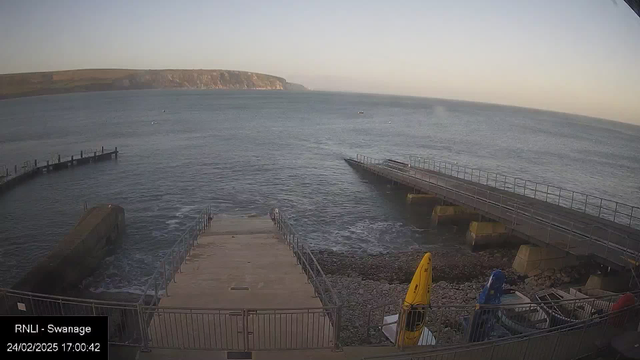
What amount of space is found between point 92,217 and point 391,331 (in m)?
18.7

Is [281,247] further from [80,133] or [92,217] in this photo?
[80,133]

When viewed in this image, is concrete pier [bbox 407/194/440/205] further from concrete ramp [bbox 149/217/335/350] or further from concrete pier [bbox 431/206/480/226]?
concrete ramp [bbox 149/217/335/350]

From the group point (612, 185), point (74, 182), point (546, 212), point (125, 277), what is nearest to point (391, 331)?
point (125, 277)

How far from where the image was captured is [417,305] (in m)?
7.88

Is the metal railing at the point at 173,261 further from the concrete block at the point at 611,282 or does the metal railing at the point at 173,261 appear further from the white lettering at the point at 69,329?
the concrete block at the point at 611,282

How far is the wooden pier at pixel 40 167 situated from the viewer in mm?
35062

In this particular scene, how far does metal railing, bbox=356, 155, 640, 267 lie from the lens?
651 inches

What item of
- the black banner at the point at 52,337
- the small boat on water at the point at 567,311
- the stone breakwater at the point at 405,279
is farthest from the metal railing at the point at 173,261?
the small boat on water at the point at 567,311

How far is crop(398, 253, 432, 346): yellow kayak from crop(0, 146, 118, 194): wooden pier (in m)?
37.3

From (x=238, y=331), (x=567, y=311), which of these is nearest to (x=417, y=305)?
(x=238, y=331)

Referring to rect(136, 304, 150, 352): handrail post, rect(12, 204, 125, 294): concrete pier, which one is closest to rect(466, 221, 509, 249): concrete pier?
rect(136, 304, 150, 352): handrail post

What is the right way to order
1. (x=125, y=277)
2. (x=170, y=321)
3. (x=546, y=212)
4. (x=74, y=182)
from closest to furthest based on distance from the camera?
(x=170, y=321), (x=125, y=277), (x=546, y=212), (x=74, y=182)

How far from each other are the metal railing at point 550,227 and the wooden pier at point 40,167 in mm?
34517

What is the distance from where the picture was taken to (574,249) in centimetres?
1711
